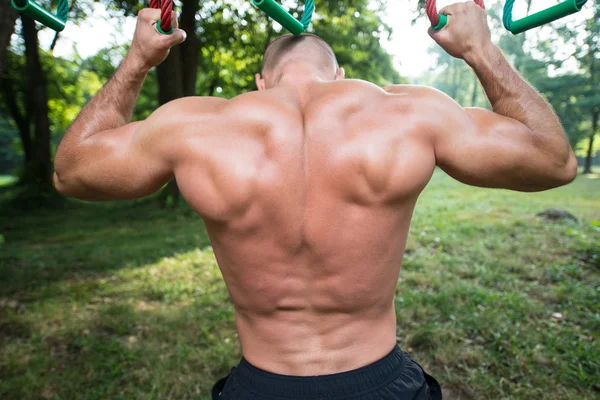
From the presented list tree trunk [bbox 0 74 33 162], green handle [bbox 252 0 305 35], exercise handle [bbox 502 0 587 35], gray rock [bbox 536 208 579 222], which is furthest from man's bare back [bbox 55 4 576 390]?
tree trunk [bbox 0 74 33 162]

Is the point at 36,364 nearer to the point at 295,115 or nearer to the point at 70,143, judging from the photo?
the point at 70,143

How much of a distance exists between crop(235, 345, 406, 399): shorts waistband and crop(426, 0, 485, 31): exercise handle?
1.19 m

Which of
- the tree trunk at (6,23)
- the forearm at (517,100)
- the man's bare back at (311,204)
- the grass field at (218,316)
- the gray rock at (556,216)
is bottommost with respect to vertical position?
the gray rock at (556,216)

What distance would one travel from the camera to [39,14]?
1.34 m

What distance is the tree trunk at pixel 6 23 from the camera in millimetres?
2536

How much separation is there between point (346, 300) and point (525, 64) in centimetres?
2772

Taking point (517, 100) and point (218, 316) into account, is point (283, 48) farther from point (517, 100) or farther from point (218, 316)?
point (218, 316)

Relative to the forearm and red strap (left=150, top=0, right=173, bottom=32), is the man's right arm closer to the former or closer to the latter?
the forearm

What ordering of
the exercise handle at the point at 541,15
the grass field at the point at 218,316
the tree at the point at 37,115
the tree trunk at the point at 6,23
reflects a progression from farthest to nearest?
the tree at the point at 37,115 < the grass field at the point at 218,316 < the tree trunk at the point at 6,23 < the exercise handle at the point at 541,15

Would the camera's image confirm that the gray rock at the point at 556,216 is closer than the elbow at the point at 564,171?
No

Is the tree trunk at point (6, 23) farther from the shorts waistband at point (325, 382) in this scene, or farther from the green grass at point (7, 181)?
the green grass at point (7, 181)

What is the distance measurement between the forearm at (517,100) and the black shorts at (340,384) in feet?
2.99

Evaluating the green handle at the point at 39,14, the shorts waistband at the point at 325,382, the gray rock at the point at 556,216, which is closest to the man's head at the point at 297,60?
the green handle at the point at 39,14

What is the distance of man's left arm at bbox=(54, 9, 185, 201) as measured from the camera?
4.35 ft
